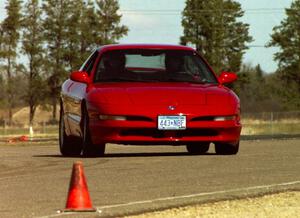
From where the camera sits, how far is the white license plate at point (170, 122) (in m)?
12.9

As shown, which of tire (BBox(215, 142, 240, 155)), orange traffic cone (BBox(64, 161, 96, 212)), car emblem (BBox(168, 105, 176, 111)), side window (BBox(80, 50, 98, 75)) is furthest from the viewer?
side window (BBox(80, 50, 98, 75))

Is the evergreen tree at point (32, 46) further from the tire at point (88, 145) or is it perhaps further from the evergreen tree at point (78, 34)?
the tire at point (88, 145)

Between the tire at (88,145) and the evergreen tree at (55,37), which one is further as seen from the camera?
the evergreen tree at (55,37)

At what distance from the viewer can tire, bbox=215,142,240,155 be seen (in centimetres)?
1411

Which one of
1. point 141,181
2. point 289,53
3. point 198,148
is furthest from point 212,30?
point 141,181

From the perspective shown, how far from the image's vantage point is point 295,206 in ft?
28.6

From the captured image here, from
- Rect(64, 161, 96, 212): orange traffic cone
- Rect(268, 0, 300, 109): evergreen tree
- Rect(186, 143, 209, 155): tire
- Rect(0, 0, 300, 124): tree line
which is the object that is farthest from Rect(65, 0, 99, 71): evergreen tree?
Rect(64, 161, 96, 212): orange traffic cone

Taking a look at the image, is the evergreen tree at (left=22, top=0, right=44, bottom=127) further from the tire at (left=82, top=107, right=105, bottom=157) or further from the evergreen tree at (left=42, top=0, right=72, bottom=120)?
the tire at (left=82, top=107, right=105, bottom=157)

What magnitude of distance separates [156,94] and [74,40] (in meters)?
64.6

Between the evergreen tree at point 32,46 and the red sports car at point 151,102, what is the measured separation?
61562 mm

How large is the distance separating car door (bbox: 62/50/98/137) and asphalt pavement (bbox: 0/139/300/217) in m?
0.52

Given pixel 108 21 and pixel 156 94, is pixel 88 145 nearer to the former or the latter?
pixel 156 94

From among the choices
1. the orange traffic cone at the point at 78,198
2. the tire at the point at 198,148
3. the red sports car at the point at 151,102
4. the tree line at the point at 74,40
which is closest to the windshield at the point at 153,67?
the red sports car at the point at 151,102

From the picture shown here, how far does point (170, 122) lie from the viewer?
12.9m
